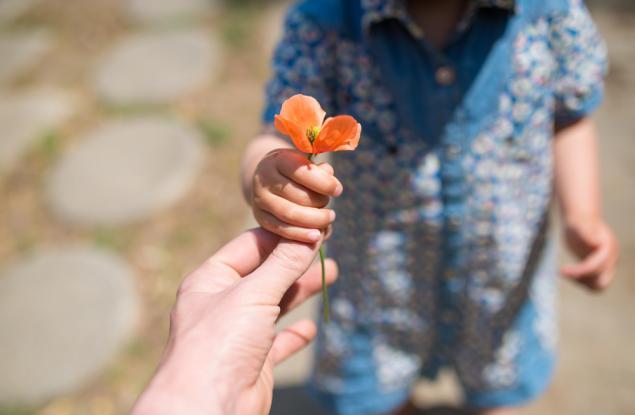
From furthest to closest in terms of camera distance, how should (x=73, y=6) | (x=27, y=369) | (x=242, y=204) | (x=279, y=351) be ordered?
(x=73, y=6), (x=242, y=204), (x=27, y=369), (x=279, y=351)

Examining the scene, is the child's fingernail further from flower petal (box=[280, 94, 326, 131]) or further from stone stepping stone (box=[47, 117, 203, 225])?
stone stepping stone (box=[47, 117, 203, 225])

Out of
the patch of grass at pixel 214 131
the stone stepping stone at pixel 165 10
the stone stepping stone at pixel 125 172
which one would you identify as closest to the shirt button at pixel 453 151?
the stone stepping stone at pixel 125 172

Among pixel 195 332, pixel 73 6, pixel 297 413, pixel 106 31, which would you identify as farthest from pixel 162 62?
pixel 195 332

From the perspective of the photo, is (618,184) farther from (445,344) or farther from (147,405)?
(147,405)

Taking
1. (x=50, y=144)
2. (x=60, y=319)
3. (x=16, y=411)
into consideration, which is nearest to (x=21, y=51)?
(x=50, y=144)

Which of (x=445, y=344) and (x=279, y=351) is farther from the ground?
(x=279, y=351)

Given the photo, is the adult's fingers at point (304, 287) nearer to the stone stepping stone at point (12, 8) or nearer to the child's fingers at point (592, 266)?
the child's fingers at point (592, 266)

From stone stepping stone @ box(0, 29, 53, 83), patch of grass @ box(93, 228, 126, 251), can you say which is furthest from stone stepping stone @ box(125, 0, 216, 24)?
patch of grass @ box(93, 228, 126, 251)
